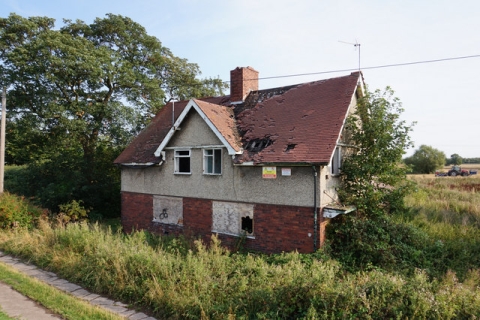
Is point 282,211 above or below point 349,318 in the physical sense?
above

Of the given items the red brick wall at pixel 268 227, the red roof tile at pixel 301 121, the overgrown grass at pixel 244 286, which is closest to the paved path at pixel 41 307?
the overgrown grass at pixel 244 286

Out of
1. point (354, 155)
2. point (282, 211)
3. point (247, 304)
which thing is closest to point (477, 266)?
point (354, 155)

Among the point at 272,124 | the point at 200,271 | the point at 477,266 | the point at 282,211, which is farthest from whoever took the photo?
the point at 272,124

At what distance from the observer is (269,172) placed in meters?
10.8

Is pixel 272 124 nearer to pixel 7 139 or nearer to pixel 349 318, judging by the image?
pixel 349 318

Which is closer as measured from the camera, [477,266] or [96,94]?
[477,266]

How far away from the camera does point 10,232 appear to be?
1242cm

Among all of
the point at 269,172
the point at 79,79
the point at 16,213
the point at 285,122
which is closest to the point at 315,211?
the point at 269,172

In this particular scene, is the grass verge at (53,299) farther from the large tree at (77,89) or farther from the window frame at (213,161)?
the large tree at (77,89)

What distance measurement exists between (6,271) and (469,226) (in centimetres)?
1555

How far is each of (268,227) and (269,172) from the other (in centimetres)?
198

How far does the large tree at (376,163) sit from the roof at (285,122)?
1.14 m

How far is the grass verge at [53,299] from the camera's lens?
5.98 meters

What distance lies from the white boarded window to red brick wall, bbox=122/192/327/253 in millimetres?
220
